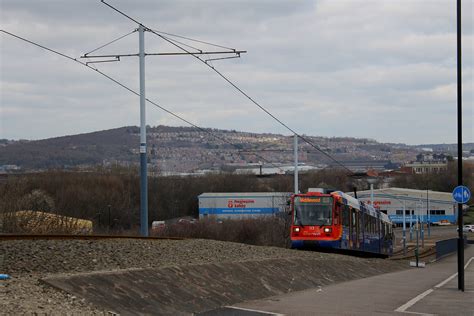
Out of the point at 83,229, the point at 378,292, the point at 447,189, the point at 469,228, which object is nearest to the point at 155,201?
the point at 469,228

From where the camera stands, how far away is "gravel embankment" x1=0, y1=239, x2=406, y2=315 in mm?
11836

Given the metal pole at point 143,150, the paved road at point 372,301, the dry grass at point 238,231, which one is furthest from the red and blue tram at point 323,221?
the dry grass at point 238,231

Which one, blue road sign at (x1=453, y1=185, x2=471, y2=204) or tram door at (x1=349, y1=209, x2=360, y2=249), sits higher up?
blue road sign at (x1=453, y1=185, x2=471, y2=204)

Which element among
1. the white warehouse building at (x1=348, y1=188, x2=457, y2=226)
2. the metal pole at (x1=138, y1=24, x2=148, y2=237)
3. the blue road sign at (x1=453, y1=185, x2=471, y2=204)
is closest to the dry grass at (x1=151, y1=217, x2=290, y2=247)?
the metal pole at (x1=138, y1=24, x2=148, y2=237)

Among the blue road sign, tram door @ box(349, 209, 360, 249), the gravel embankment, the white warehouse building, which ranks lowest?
the white warehouse building

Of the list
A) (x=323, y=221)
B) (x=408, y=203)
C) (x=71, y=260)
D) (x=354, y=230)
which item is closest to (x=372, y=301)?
(x=71, y=260)

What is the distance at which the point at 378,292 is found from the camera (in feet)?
64.1

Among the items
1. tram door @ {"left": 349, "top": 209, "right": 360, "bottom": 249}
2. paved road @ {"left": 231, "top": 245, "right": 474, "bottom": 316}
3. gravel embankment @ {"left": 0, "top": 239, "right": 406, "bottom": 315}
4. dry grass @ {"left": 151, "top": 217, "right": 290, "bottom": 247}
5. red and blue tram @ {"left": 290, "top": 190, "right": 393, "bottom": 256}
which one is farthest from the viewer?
dry grass @ {"left": 151, "top": 217, "right": 290, "bottom": 247}

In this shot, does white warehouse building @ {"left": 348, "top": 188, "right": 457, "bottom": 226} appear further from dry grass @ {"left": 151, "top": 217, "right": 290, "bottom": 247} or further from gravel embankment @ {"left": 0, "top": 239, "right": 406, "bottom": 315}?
gravel embankment @ {"left": 0, "top": 239, "right": 406, "bottom": 315}

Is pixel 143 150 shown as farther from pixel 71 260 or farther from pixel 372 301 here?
pixel 372 301

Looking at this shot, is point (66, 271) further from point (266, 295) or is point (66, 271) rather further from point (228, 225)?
point (228, 225)

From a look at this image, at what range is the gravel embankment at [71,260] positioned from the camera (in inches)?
466

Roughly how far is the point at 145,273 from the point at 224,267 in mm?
3939

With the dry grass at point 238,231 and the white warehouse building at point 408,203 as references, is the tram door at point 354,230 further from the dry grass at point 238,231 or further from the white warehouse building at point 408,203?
the white warehouse building at point 408,203
